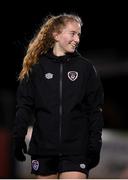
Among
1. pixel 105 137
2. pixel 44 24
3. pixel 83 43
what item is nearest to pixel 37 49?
pixel 44 24

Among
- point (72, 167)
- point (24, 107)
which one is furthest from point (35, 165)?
point (24, 107)

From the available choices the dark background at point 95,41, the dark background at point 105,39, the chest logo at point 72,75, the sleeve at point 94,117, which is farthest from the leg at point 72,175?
the dark background at point 105,39

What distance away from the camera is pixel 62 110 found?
4.60m

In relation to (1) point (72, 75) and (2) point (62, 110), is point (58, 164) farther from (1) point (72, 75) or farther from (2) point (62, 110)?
(1) point (72, 75)

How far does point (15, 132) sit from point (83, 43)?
12.1 metres

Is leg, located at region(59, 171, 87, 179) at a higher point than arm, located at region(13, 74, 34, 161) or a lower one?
lower

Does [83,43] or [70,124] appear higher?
[83,43]

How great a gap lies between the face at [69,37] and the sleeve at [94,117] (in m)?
0.23

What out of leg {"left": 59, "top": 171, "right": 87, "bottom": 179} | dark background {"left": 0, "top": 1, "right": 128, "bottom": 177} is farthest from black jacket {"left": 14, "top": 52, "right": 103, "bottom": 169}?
dark background {"left": 0, "top": 1, "right": 128, "bottom": 177}

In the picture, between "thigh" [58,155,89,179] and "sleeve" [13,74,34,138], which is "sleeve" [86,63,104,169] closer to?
"thigh" [58,155,89,179]

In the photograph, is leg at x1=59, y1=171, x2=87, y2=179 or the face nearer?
leg at x1=59, y1=171, x2=87, y2=179

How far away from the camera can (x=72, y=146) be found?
15.1 ft

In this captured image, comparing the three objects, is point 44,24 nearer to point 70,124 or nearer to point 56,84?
Result: point 56,84

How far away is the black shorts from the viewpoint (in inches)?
180
